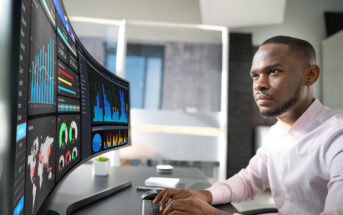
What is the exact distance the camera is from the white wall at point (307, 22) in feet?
13.4

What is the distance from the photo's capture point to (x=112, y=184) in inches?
43.5

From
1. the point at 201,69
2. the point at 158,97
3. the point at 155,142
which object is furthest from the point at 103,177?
the point at 201,69

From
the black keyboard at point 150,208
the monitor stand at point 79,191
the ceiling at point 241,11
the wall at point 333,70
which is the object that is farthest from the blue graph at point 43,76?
the wall at point 333,70

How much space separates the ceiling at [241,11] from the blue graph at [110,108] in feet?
7.69

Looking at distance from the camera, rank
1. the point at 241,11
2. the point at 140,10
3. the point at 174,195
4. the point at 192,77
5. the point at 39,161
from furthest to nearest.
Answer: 1. the point at 140,10
2. the point at 192,77
3. the point at 241,11
4. the point at 174,195
5. the point at 39,161

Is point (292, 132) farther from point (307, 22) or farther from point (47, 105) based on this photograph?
point (307, 22)

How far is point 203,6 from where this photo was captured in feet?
10.5

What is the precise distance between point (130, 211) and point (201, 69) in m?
2.85

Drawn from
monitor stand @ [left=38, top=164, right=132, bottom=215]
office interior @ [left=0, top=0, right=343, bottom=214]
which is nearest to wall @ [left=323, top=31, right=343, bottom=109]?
office interior @ [left=0, top=0, right=343, bottom=214]

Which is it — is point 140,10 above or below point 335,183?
above

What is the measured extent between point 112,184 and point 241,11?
115 inches

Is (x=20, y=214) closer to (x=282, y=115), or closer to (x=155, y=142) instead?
(x=282, y=115)

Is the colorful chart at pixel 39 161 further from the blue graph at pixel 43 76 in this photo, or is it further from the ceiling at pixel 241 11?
the ceiling at pixel 241 11

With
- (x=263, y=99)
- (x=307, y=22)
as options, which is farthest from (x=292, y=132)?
(x=307, y=22)
